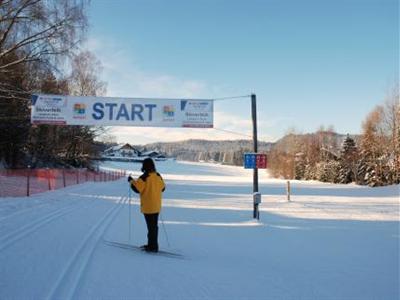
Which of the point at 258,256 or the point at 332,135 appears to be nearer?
the point at 258,256

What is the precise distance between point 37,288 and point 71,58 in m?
14.2

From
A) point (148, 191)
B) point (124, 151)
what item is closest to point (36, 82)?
point (148, 191)

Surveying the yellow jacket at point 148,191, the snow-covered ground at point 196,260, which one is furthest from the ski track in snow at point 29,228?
the yellow jacket at point 148,191

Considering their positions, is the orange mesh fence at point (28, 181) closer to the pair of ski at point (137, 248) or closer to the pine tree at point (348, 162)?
the pair of ski at point (137, 248)

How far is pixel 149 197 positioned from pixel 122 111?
7672 millimetres

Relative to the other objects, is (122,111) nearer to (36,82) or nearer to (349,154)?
(36,82)

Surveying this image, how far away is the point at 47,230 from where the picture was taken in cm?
955

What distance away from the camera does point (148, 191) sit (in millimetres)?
7941

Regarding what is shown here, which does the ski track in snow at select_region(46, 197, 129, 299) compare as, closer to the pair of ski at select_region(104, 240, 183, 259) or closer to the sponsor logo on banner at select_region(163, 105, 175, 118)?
the pair of ski at select_region(104, 240, 183, 259)

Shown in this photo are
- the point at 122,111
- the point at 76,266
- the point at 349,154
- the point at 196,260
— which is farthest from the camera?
the point at 349,154

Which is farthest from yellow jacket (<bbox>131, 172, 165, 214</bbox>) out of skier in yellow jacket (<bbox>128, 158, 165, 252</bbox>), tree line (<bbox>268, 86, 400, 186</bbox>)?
tree line (<bbox>268, 86, 400, 186</bbox>)

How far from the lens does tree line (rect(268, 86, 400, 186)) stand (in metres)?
44.8

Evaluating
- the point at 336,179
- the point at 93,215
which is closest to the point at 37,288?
the point at 93,215

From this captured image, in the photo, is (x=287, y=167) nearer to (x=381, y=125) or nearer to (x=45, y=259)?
(x=381, y=125)
